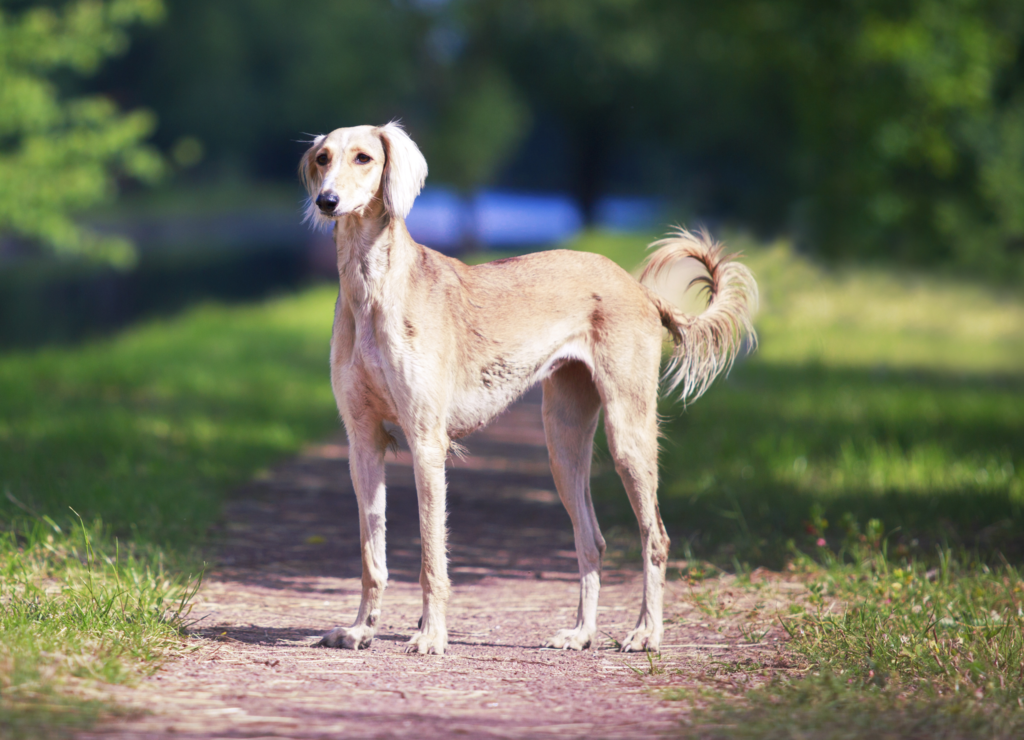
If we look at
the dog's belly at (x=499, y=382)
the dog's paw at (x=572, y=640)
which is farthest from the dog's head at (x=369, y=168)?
the dog's paw at (x=572, y=640)

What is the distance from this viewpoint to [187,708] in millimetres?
3486

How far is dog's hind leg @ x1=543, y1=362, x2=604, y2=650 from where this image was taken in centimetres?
479

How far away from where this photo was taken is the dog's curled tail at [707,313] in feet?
16.7

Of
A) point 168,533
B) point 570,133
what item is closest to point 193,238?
point 570,133

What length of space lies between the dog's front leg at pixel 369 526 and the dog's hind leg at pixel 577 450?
86 centimetres

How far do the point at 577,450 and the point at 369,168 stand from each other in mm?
1615

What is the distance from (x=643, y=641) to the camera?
457 centimetres

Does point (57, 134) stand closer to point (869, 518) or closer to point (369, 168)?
point (369, 168)

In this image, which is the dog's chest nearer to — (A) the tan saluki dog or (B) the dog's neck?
(A) the tan saluki dog

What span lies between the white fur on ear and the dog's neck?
117 mm

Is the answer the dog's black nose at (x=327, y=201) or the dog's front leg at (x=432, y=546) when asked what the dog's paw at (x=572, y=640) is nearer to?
the dog's front leg at (x=432, y=546)

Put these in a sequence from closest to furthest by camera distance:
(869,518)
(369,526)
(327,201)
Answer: (327,201), (369,526), (869,518)

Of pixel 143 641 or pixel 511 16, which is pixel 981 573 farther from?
pixel 511 16

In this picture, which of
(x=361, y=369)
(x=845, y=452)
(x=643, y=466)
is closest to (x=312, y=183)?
(x=361, y=369)
